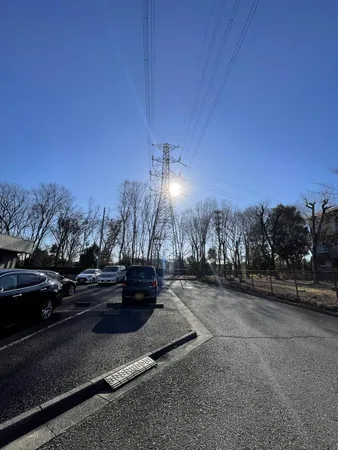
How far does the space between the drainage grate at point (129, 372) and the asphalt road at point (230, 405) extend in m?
0.26

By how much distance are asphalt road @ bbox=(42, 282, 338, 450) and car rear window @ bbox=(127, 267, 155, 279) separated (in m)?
5.64

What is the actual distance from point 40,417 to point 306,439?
292 cm

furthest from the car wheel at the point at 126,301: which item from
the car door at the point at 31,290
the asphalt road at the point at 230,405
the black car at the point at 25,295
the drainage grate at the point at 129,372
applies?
the drainage grate at the point at 129,372

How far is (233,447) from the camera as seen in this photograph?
2316mm

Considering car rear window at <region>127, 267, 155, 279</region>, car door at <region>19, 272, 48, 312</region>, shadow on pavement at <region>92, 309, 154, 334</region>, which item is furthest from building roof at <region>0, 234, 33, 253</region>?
shadow on pavement at <region>92, 309, 154, 334</region>

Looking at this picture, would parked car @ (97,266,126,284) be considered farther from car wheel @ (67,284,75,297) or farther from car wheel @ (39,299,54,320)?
car wheel @ (39,299,54,320)

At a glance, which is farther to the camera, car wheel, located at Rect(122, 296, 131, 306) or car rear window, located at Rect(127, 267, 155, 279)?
car rear window, located at Rect(127, 267, 155, 279)

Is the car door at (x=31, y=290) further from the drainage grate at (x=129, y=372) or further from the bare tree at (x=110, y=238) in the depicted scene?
the bare tree at (x=110, y=238)

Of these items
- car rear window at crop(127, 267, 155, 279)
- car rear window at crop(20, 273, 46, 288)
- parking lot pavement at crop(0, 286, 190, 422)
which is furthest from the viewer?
car rear window at crop(127, 267, 155, 279)

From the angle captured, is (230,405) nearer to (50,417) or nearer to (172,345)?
(50,417)

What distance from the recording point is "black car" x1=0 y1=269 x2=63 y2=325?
5.90 meters

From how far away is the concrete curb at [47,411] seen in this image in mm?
2529

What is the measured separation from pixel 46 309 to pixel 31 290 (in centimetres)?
99

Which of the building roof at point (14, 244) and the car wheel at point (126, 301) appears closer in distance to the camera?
the car wheel at point (126, 301)
